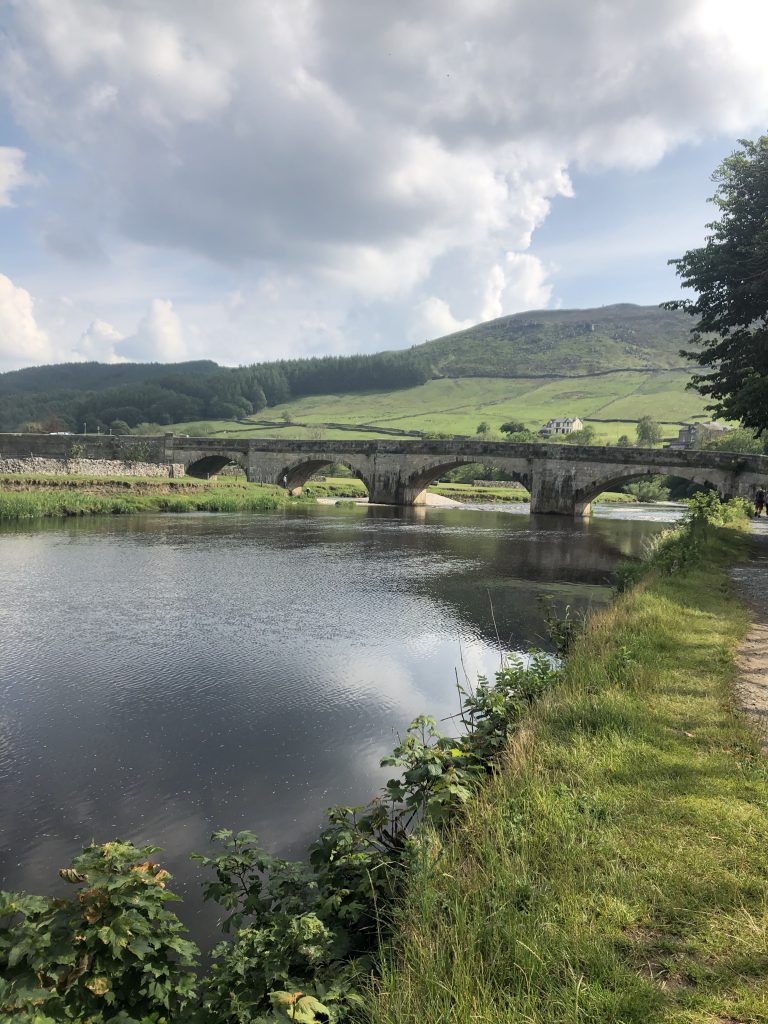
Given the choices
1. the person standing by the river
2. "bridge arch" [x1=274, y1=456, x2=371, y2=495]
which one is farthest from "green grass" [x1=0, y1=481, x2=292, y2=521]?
the person standing by the river

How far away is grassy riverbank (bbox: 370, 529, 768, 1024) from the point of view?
301 cm

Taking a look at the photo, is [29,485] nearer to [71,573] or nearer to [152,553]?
[152,553]

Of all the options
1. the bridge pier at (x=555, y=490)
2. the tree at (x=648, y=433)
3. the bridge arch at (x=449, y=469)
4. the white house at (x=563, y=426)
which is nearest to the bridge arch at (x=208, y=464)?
the bridge arch at (x=449, y=469)

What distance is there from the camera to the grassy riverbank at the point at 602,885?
9.87 feet

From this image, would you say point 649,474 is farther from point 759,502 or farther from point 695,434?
point 695,434

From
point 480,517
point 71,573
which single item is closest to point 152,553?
point 71,573

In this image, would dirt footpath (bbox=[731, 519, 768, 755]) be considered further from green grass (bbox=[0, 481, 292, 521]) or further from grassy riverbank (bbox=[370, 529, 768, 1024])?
green grass (bbox=[0, 481, 292, 521])

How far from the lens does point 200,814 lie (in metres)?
6.70

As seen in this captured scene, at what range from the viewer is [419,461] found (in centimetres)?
6272

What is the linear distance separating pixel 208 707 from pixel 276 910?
534cm

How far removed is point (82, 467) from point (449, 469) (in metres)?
33.5

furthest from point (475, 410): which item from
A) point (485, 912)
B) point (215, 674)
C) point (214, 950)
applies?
point (214, 950)

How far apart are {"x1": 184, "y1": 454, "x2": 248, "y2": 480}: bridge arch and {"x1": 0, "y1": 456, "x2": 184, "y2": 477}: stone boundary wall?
9.58m

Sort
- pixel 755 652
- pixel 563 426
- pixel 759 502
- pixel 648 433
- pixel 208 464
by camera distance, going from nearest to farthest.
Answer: pixel 755 652 < pixel 759 502 < pixel 208 464 < pixel 648 433 < pixel 563 426
